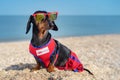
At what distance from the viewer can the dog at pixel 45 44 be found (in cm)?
970

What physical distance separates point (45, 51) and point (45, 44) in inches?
6.6

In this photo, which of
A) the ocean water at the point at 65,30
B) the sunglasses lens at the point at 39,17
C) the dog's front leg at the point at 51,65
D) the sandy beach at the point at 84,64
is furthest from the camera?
→ the ocean water at the point at 65,30

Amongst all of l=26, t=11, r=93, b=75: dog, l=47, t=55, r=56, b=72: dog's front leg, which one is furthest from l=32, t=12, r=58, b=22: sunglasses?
l=47, t=55, r=56, b=72: dog's front leg

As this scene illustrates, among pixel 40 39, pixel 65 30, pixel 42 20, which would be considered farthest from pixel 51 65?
pixel 65 30

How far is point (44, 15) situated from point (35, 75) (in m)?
1.42

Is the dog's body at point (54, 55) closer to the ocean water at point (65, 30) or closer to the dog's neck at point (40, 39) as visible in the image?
the dog's neck at point (40, 39)

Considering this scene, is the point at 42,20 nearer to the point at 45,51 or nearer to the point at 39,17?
the point at 39,17

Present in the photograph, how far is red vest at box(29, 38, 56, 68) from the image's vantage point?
985cm

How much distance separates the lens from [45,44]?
991 centimetres

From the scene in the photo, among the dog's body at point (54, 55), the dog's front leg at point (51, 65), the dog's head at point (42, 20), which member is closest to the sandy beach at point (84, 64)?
the dog's front leg at point (51, 65)

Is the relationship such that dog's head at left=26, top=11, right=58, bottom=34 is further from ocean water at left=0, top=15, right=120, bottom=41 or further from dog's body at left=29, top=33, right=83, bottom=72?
ocean water at left=0, top=15, right=120, bottom=41

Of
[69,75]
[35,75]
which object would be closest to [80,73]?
[69,75]

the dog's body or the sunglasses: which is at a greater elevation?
the sunglasses

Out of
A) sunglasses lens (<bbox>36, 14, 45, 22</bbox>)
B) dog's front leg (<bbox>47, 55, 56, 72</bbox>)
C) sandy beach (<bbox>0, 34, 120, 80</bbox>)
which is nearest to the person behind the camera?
sunglasses lens (<bbox>36, 14, 45, 22</bbox>)
